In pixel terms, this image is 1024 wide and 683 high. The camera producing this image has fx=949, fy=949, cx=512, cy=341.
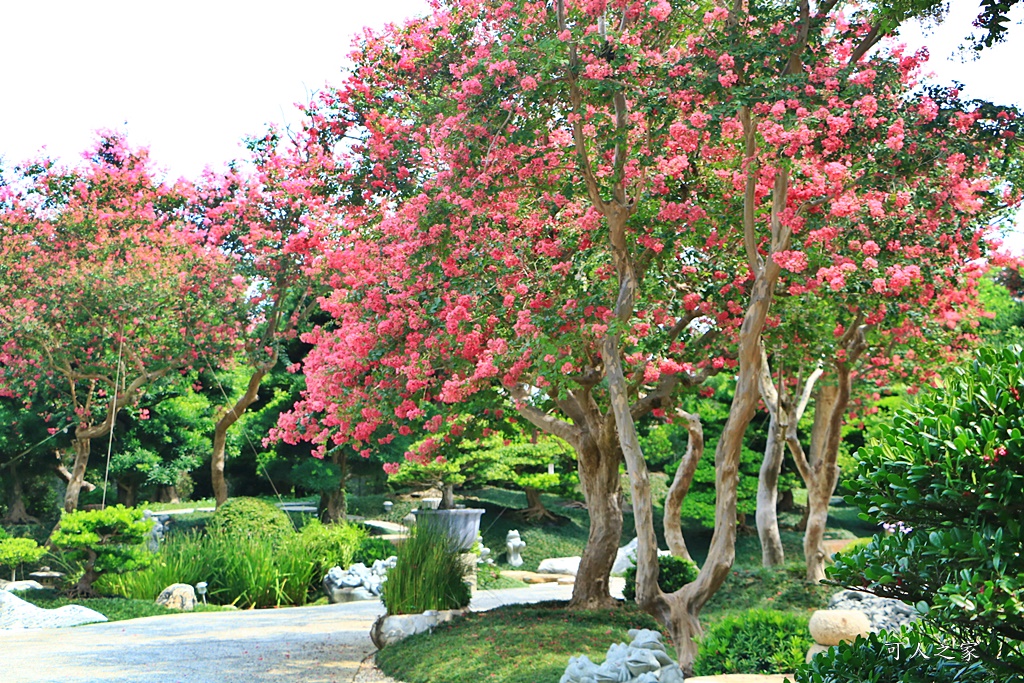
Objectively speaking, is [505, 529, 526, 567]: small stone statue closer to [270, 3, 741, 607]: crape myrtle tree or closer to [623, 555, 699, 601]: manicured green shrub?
[623, 555, 699, 601]: manicured green shrub

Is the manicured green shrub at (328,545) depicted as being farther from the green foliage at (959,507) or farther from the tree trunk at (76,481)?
the green foliage at (959,507)

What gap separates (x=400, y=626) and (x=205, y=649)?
1.80 metres

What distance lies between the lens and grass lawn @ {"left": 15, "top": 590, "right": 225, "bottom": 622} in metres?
11.6

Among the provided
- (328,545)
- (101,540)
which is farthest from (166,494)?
(101,540)

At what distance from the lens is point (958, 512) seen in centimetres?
284

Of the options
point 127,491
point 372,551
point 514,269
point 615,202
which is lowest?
point 372,551

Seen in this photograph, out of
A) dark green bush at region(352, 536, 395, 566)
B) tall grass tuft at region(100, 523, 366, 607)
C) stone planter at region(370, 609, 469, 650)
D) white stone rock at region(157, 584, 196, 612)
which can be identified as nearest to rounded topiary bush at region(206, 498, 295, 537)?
tall grass tuft at region(100, 523, 366, 607)

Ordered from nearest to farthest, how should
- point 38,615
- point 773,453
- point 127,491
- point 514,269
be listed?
point 514,269 → point 38,615 → point 773,453 → point 127,491

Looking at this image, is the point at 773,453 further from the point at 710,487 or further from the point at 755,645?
the point at 710,487

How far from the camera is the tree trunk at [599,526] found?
9.34m

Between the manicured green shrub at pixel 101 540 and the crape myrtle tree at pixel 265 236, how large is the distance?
3554 millimetres

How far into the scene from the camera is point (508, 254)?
7234 mm

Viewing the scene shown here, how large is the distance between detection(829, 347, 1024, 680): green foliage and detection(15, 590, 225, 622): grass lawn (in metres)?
10.2

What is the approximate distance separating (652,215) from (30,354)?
11.7m
